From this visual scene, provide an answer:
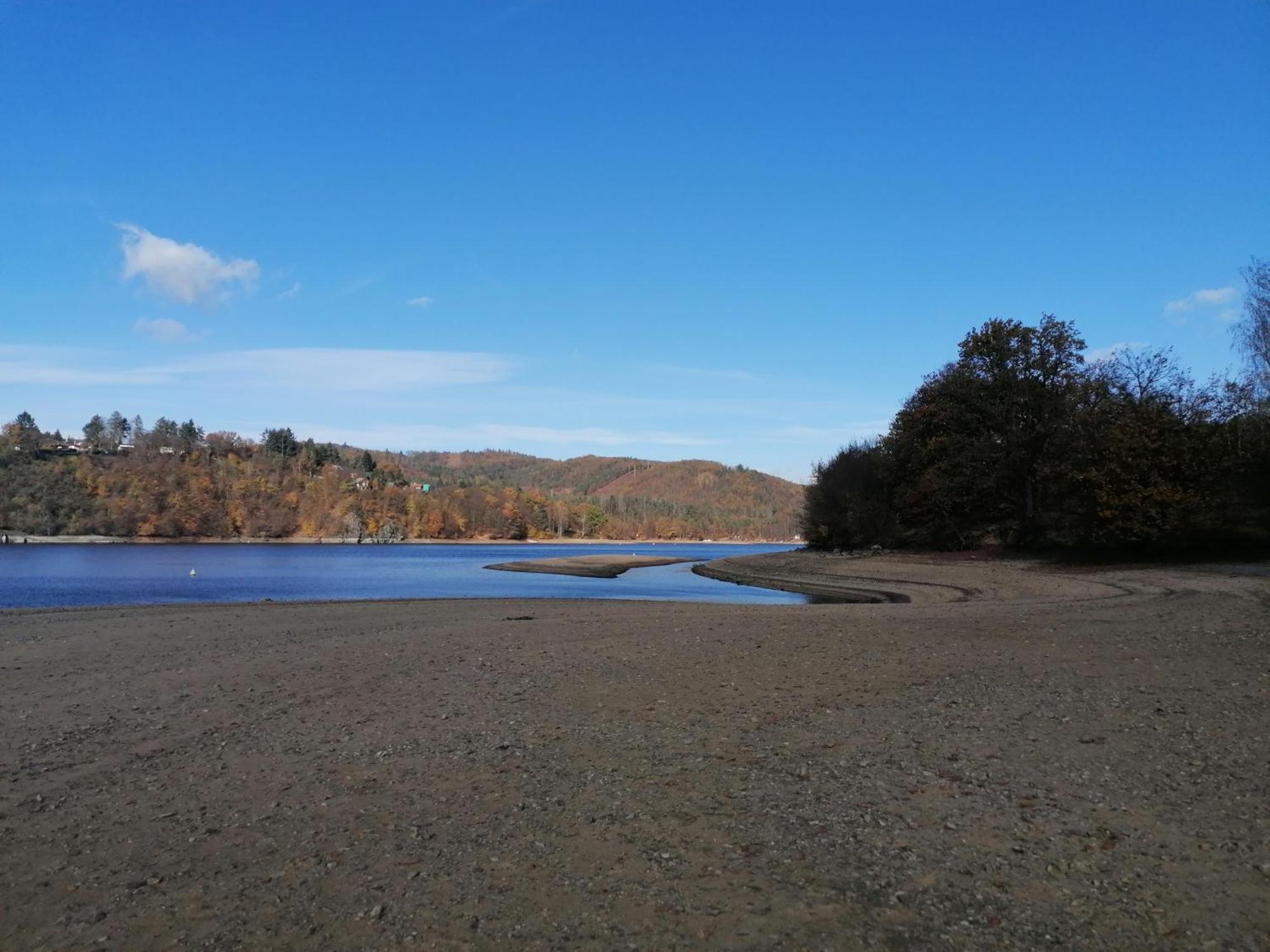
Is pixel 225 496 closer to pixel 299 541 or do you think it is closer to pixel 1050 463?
pixel 299 541

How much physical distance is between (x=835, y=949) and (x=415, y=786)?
341 centimetres

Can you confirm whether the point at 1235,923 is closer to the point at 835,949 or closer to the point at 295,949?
the point at 835,949

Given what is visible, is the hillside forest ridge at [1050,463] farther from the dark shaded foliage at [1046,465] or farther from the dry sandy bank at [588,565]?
the dry sandy bank at [588,565]

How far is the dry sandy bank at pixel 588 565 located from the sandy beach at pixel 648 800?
4281 centimetres

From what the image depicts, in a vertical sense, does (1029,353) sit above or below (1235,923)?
above

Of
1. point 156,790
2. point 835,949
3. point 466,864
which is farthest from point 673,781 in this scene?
point 156,790

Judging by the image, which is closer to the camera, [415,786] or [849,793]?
[849,793]

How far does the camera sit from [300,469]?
591 feet

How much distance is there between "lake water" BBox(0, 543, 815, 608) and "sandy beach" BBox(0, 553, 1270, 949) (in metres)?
20.1

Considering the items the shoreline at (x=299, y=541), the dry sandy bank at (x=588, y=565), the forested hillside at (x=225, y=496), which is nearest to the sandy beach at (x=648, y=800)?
the dry sandy bank at (x=588, y=565)

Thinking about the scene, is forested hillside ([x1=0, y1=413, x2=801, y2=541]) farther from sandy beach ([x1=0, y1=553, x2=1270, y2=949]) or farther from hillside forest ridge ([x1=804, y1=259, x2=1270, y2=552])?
sandy beach ([x1=0, y1=553, x2=1270, y2=949])

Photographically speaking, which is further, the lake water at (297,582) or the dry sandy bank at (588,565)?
the dry sandy bank at (588,565)

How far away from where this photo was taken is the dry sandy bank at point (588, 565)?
5675cm

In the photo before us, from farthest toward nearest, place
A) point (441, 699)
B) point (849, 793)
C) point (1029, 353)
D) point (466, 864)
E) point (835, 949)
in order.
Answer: point (1029, 353), point (441, 699), point (849, 793), point (466, 864), point (835, 949)
